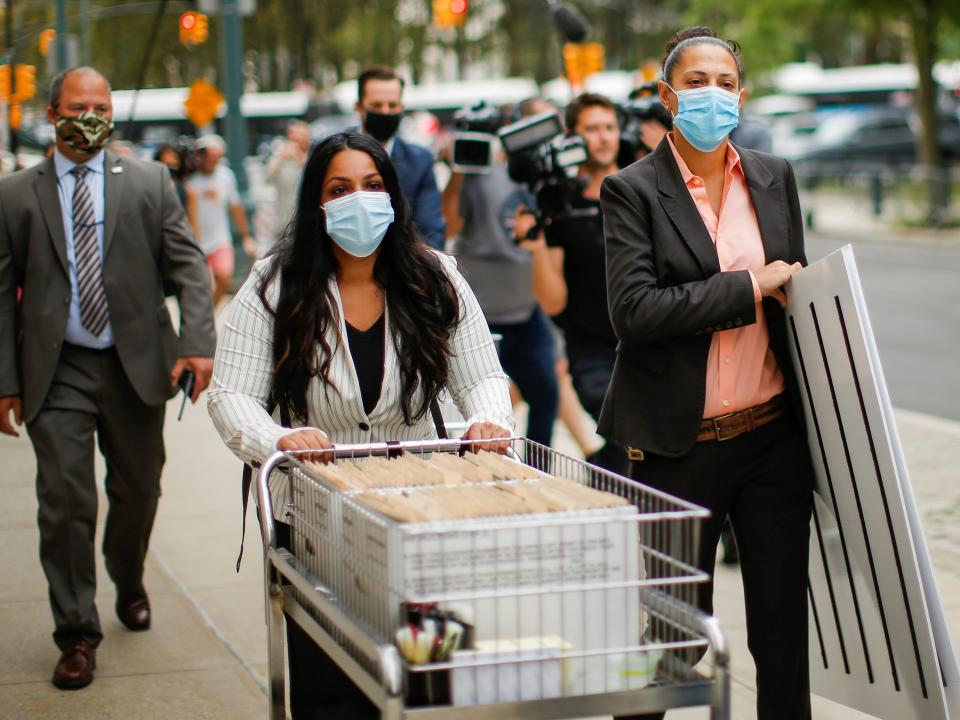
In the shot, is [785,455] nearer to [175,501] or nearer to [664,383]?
[664,383]

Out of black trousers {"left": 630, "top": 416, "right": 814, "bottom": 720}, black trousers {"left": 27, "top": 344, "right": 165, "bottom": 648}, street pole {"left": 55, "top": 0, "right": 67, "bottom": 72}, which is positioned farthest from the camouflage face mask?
street pole {"left": 55, "top": 0, "right": 67, "bottom": 72}

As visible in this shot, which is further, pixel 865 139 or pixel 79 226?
pixel 865 139

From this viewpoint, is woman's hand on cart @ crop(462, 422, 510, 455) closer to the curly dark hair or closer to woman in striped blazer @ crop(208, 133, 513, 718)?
woman in striped blazer @ crop(208, 133, 513, 718)

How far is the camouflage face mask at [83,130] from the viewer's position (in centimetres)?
516

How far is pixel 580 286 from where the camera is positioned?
244 inches

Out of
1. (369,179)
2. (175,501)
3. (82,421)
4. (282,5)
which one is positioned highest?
(282,5)

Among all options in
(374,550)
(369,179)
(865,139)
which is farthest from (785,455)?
(865,139)

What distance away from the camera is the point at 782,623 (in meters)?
3.87

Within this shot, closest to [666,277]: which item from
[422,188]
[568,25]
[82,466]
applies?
[82,466]

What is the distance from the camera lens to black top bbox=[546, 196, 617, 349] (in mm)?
6148

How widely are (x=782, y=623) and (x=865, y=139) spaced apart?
4150 centimetres

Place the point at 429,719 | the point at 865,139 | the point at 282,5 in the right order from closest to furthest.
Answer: the point at 429,719, the point at 865,139, the point at 282,5

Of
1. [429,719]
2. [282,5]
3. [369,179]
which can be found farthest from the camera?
[282,5]

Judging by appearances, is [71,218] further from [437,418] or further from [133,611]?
[437,418]
